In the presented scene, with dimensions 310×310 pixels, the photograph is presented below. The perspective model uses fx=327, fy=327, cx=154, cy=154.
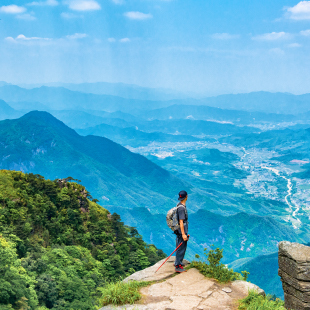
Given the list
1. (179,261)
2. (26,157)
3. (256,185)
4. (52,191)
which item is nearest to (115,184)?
(26,157)

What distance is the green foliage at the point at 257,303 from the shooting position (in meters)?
7.21

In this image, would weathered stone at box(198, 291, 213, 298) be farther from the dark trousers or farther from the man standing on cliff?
the dark trousers

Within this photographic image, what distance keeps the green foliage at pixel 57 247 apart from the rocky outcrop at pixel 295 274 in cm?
1190

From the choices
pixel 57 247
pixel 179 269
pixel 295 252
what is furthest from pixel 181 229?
pixel 57 247

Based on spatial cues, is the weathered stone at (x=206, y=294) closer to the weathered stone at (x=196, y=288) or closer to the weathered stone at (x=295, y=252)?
the weathered stone at (x=196, y=288)

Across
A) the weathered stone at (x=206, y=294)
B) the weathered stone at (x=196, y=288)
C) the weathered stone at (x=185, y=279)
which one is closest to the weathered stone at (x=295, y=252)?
the weathered stone at (x=206, y=294)

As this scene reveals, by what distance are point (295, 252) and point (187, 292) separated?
3.07 m

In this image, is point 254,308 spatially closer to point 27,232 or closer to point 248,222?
point 27,232

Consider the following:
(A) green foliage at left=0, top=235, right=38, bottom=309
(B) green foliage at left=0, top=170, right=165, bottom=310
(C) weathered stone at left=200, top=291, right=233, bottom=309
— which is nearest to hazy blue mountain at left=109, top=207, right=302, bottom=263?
(B) green foliage at left=0, top=170, right=165, bottom=310

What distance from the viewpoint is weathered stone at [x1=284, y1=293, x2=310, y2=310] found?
7.05 metres

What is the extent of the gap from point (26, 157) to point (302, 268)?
6057 inches

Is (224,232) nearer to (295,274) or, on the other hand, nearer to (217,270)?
(217,270)

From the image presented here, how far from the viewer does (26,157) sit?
148m

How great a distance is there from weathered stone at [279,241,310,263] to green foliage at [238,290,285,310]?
1.11 m
